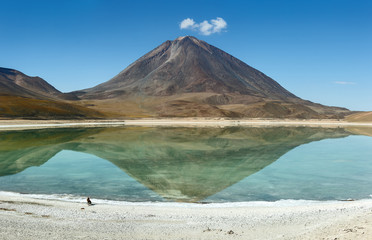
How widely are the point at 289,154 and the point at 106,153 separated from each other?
51.7ft

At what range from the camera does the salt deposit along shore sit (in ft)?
25.6

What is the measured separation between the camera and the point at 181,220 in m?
9.22

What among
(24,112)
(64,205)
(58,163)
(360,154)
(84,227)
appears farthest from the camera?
(24,112)

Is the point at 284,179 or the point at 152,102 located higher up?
the point at 152,102

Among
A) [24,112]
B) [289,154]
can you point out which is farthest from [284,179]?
[24,112]

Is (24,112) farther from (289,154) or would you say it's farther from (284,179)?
(284,179)

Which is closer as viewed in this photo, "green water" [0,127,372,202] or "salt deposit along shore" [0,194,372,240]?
"salt deposit along shore" [0,194,372,240]

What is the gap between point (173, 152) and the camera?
27688mm

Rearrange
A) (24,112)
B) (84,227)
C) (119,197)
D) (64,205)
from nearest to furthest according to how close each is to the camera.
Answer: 1. (84,227)
2. (64,205)
3. (119,197)
4. (24,112)

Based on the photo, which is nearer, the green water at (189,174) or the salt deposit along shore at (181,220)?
the salt deposit along shore at (181,220)

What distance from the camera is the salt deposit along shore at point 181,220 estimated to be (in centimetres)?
780

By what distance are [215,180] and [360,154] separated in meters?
16.7

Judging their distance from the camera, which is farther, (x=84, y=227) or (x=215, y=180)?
(x=215, y=180)

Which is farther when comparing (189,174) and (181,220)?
(189,174)
